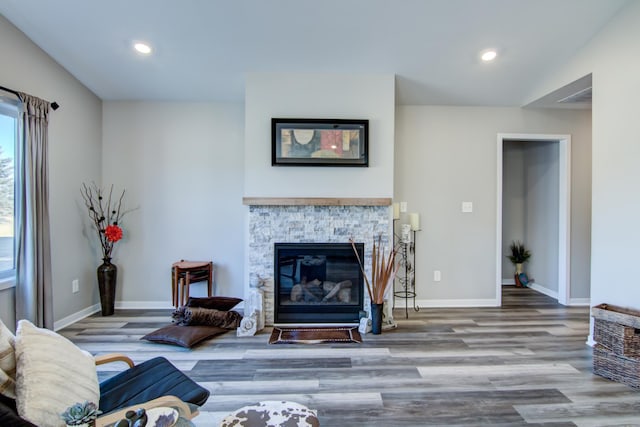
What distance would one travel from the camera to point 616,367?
7.31ft

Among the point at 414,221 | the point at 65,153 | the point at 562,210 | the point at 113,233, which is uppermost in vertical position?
the point at 65,153

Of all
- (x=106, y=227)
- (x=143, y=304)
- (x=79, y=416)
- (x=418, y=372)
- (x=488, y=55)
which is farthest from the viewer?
(x=143, y=304)

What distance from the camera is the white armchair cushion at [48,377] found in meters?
1.17

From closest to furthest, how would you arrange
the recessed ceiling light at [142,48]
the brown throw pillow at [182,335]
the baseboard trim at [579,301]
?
the brown throw pillow at [182,335] → the recessed ceiling light at [142,48] → the baseboard trim at [579,301]

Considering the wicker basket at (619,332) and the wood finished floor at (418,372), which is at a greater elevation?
the wicker basket at (619,332)

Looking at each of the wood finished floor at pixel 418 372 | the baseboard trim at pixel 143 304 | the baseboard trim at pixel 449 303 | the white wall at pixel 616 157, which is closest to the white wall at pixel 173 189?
the baseboard trim at pixel 143 304

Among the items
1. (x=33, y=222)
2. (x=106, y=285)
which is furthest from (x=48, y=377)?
(x=106, y=285)

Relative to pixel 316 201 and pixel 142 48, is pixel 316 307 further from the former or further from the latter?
pixel 142 48

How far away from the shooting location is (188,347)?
8.93ft

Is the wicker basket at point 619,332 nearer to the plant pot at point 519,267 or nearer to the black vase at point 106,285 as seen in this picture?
the plant pot at point 519,267

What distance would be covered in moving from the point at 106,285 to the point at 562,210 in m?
5.68

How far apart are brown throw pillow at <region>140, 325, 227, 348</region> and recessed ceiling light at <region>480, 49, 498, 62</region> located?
378 centimetres

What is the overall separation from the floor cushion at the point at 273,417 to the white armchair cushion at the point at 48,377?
65cm

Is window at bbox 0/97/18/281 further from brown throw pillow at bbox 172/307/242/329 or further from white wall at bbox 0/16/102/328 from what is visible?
brown throw pillow at bbox 172/307/242/329
